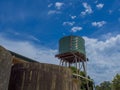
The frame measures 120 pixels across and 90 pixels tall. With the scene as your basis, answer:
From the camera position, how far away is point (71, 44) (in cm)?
2759

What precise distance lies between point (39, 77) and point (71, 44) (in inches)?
764

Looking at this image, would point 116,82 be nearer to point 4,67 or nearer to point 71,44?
point 71,44

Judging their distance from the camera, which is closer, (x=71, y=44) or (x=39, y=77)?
(x=39, y=77)

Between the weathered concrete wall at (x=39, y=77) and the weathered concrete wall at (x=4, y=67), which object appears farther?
the weathered concrete wall at (x=39, y=77)

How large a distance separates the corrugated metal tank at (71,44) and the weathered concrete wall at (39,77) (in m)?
18.4

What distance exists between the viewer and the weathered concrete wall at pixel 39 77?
8.33 meters

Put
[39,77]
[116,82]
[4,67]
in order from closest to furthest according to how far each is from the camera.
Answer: [4,67] < [39,77] < [116,82]

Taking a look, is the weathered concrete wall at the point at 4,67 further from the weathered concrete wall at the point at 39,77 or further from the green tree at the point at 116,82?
the green tree at the point at 116,82

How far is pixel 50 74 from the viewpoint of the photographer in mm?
8547

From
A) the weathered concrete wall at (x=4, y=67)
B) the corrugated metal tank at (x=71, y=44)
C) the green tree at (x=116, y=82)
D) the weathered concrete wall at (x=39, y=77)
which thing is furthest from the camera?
the green tree at (x=116, y=82)

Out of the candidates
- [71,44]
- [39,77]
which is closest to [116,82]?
[71,44]

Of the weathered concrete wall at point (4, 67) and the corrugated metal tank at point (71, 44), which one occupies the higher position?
the corrugated metal tank at point (71, 44)

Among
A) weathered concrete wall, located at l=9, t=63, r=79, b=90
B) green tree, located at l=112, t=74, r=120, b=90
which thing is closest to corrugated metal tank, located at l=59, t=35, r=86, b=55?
green tree, located at l=112, t=74, r=120, b=90

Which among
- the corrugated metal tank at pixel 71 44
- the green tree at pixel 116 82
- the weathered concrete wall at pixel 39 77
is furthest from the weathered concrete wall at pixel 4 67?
the green tree at pixel 116 82
